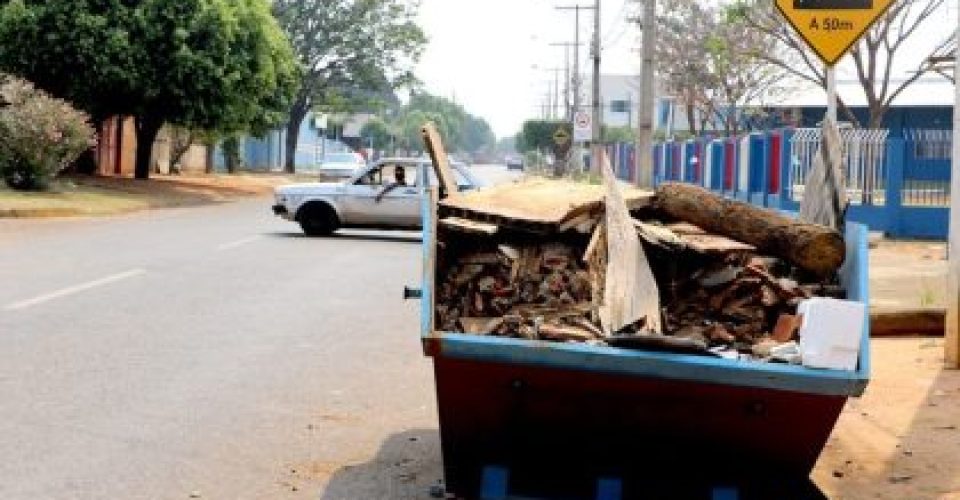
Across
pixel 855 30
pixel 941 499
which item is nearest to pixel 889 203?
pixel 855 30

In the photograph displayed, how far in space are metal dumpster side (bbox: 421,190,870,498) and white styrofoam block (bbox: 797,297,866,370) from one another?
5 centimetres

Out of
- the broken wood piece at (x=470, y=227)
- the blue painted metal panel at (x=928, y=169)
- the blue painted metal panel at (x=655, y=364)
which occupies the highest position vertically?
the blue painted metal panel at (x=928, y=169)

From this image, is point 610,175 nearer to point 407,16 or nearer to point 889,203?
point 889,203

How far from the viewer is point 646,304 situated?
5.49m

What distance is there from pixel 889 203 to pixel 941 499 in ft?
56.4

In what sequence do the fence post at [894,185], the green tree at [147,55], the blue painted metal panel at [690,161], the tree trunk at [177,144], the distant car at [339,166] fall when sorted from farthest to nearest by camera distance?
1. the tree trunk at [177,144]
2. the distant car at [339,166]
3. the blue painted metal panel at [690,161]
4. the green tree at [147,55]
5. the fence post at [894,185]

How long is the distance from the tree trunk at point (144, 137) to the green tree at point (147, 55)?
55 centimetres

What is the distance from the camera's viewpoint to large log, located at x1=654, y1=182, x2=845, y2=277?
5980mm

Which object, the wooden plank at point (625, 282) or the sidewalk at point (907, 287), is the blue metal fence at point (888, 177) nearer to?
the sidewalk at point (907, 287)

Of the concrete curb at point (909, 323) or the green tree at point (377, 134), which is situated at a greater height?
the green tree at point (377, 134)

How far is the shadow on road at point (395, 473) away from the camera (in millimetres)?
5977

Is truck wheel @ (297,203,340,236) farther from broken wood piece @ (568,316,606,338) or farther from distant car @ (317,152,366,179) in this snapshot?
distant car @ (317,152,366,179)

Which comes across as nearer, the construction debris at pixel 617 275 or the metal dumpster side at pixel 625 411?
the metal dumpster side at pixel 625 411

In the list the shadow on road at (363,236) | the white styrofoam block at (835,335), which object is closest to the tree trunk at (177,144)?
the shadow on road at (363,236)
